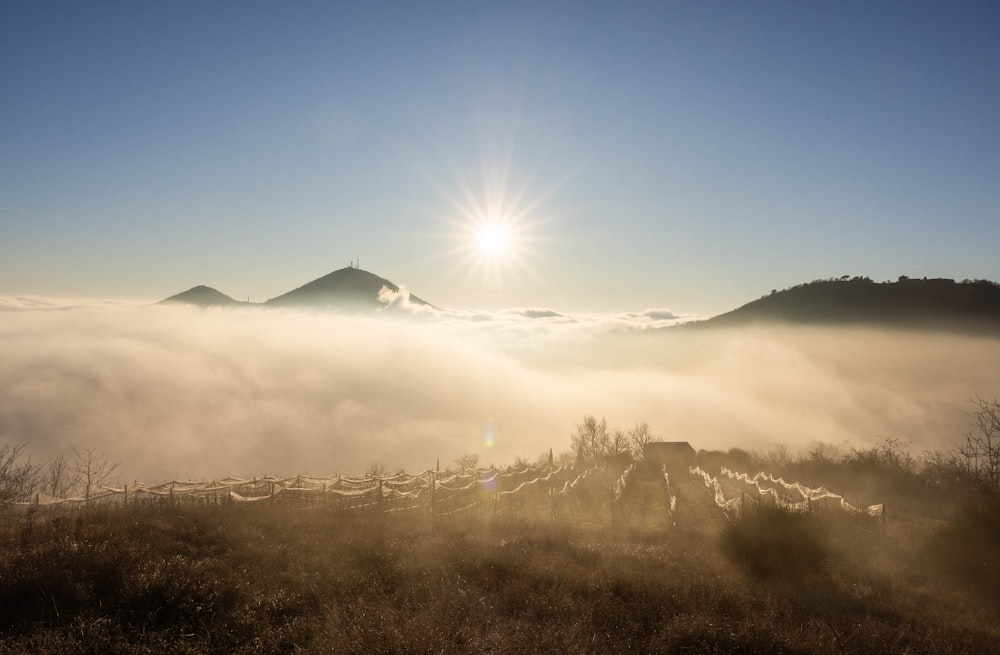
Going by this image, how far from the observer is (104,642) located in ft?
30.7

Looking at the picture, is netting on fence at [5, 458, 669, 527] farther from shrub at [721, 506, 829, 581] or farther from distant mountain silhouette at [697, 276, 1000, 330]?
distant mountain silhouette at [697, 276, 1000, 330]

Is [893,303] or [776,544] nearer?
[776,544]

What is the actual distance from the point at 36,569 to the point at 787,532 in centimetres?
1807

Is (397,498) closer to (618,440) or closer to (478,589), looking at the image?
(478,589)

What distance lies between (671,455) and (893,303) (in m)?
74.0

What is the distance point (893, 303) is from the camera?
359 feet

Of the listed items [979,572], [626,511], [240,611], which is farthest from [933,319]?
[240,611]

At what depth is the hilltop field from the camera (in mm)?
10133

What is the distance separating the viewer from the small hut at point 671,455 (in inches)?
2370

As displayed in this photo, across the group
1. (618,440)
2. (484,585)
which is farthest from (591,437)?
(484,585)

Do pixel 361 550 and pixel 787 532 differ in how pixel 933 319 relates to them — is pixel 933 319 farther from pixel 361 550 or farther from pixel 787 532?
pixel 361 550

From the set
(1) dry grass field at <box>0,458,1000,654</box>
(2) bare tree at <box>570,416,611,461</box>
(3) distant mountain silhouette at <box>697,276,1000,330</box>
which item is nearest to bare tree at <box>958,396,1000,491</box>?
(1) dry grass field at <box>0,458,1000,654</box>

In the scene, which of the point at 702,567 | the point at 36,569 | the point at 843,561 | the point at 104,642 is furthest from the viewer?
the point at 843,561

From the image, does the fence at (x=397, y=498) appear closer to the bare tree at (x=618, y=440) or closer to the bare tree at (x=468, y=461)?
the bare tree at (x=468, y=461)
